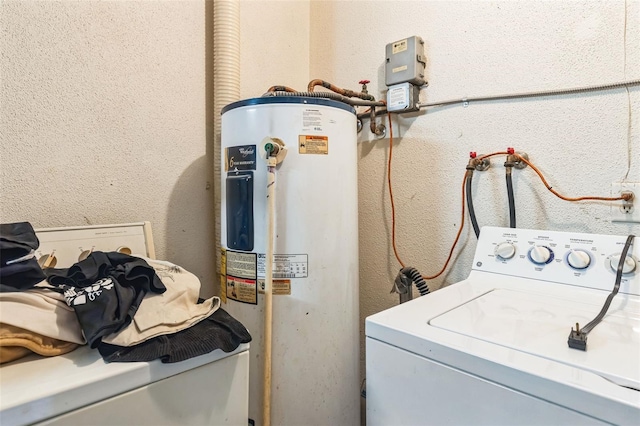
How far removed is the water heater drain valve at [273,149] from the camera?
1000mm

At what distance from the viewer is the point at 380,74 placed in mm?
1502

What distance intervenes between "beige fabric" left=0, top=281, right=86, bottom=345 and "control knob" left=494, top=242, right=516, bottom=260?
1.05 m

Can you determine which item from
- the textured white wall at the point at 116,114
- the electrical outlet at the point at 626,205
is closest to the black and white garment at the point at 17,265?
the textured white wall at the point at 116,114

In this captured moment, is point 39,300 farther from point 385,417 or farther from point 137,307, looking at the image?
point 385,417

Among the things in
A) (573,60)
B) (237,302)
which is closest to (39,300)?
(237,302)

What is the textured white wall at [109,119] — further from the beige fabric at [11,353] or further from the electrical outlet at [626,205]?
the electrical outlet at [626,205]

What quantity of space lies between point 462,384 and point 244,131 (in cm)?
85

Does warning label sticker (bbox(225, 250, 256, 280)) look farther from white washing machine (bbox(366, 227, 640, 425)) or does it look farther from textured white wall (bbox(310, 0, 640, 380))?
textured white wall (bbox(310, 0, 640, 380))

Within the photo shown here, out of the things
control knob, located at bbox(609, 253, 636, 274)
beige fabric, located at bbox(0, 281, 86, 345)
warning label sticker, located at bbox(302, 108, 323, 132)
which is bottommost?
beige fabric, located at bbox(0, 281, 86, 345)

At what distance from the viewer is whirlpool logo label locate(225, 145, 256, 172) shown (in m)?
1.05

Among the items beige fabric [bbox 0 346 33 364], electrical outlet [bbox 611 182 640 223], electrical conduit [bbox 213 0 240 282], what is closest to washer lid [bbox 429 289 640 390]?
electrical outlet [bbox 611 182 640 223]

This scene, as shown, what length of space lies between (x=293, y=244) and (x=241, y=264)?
6.8 inches

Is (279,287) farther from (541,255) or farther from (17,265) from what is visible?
(541,255)

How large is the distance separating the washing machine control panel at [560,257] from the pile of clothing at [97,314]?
0.76 metres
